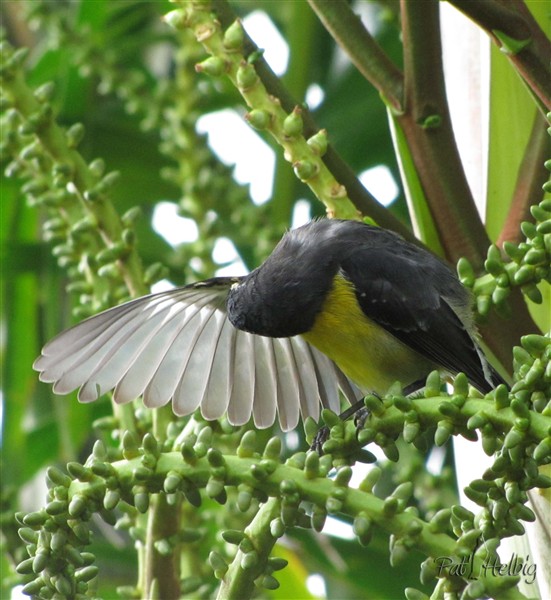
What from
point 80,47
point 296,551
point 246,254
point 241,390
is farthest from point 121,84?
point 296,551

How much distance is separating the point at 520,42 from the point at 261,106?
0.26 m

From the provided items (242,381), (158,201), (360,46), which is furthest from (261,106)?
(158,201)

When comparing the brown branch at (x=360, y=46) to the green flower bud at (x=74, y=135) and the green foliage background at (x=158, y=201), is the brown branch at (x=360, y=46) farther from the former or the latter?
the green flower bud at (x=74, y=135)

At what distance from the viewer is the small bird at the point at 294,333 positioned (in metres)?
1.34

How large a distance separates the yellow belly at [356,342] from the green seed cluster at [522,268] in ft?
1.71

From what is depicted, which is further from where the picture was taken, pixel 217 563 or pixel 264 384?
pixel 264 384

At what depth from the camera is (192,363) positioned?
4.84 ft

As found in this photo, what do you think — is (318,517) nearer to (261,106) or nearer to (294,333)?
(261,106)

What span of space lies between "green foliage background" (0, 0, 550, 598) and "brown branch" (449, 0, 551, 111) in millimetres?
157

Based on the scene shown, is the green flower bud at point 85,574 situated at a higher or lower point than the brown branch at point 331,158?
lower

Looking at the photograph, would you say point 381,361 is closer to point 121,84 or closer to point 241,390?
point 241,390

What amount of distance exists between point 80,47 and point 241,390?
60cm

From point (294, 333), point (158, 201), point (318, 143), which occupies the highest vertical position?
point (158, 201)

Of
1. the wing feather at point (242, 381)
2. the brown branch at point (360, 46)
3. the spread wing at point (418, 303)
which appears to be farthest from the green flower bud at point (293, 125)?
the wing feather at point (242, 381)
